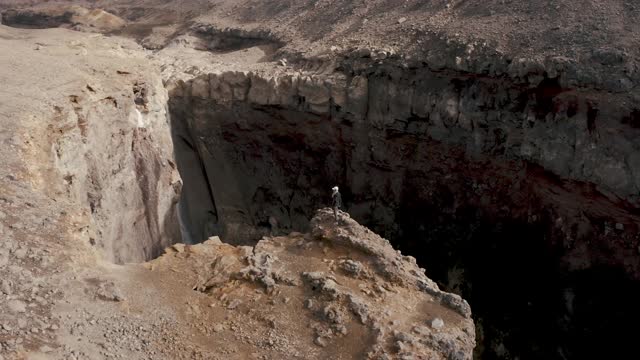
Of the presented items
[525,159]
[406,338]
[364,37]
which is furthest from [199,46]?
[406,338]

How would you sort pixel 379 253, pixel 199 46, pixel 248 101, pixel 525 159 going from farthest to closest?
pixel 199 46, pixel 248 101, pixel 525 159, pixel 379 253

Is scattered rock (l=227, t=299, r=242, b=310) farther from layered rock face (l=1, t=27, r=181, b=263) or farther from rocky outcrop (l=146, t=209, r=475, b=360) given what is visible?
layered rock face (l=1, t=27, r=181, b=263)

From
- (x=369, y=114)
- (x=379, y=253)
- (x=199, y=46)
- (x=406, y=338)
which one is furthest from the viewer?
(x=199, y=46)

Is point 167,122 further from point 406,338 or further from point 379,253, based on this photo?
point 406,338

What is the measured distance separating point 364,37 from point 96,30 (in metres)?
16.6

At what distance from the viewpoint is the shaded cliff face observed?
14.0m

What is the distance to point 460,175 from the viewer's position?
16234 mm

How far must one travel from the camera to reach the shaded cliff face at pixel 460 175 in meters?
14.0

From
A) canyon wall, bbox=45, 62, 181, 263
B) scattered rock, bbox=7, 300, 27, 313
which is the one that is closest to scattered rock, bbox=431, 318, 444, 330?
scattered rock, bbox=7, 300, 27, 313

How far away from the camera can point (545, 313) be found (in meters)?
15.1

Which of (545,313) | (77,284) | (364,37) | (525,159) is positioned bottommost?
(545,313)

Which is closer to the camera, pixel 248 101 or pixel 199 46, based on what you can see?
pixel 248 101

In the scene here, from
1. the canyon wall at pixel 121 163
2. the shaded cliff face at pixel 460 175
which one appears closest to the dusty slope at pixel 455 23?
the shaded cliff face at pixel 460 175

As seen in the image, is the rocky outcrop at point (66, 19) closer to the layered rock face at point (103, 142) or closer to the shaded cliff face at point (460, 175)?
the layered rock face at point (103, 142)
